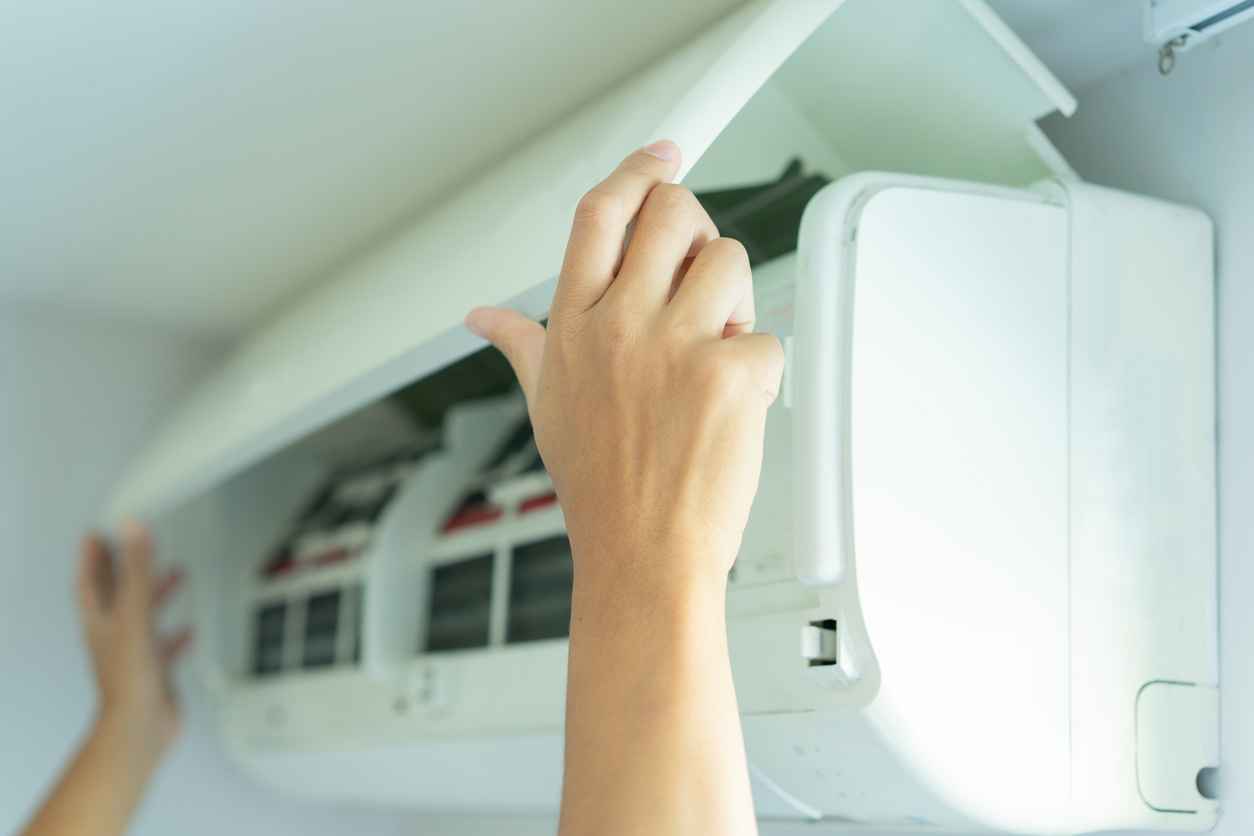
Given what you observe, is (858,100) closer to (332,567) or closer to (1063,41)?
(1063,41)

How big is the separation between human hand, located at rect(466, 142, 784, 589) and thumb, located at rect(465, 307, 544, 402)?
40 mm

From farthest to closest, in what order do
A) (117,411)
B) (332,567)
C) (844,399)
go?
1. (117,411)
2. (332,567)
3. (844,399)

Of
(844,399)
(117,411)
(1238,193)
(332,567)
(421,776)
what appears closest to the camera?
(844,399)

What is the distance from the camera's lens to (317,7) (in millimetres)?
1250

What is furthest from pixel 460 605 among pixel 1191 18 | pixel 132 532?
pixel 1191 18

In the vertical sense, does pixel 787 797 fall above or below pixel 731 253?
below

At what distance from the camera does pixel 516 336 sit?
977mm

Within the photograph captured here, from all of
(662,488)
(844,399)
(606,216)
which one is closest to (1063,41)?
(844,399)

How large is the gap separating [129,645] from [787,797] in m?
1.43

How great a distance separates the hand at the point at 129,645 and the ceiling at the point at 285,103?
56 centimetres

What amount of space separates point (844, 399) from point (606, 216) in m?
0.28

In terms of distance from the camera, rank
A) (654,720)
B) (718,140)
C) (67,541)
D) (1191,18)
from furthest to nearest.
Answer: (67,541) → (718,140) → (1191,18) → (654,720)

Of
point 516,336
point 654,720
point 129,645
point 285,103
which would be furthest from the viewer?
point 129,645

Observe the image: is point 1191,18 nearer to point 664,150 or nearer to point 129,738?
point 664,150
